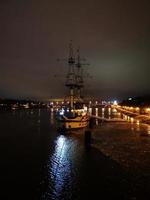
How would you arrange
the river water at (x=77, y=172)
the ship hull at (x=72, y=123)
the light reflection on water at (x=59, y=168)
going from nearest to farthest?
the river water at (x=77, y=172) < the light reflection on water at (x=59, y=168) < the ship hull at (x=72, y=123)

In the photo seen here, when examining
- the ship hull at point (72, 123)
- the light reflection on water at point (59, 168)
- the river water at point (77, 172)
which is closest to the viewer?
the river water at point (77, 172)

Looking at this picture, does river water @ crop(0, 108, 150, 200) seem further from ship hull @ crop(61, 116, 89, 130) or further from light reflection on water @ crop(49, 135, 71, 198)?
ship hull @ crop(61, 116, 89, 130)

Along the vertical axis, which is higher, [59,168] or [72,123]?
[72,123]

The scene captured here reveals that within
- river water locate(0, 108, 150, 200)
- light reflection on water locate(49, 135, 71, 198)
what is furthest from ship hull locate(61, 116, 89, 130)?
river water locate(0, 108, 150, 200)

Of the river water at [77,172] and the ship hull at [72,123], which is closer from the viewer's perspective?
the river water at [77,172]

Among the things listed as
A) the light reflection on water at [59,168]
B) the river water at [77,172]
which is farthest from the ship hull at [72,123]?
the river water at [77,172]

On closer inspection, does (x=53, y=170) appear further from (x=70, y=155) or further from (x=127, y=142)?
(x=127, y=142)

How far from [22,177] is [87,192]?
8.34m

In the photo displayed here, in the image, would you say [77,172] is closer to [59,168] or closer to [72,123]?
[59,168]

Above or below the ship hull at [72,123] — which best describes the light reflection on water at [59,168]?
below

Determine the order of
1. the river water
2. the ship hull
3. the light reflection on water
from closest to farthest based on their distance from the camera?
1. the river water
2. the light reflection on water
3. the ship hull

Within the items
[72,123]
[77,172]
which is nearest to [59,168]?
[77,172]

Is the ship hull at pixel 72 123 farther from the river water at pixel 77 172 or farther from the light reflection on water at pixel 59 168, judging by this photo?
the river water at pixel 77 172

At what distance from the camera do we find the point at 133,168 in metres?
33.1
